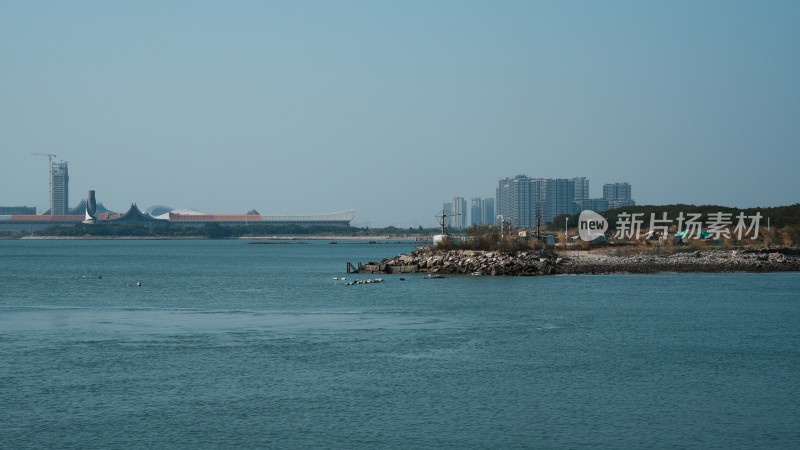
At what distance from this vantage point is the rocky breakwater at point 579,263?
50.5 meters

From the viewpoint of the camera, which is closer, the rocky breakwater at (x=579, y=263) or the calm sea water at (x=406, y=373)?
the calm sea water at (x=406, y=373)

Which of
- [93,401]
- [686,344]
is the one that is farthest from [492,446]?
[686,344]

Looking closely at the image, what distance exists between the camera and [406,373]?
760 inches

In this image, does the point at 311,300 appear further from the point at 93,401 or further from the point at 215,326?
the point at 93,401

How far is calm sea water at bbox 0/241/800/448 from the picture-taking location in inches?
574

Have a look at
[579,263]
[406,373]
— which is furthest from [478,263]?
[406,373]
